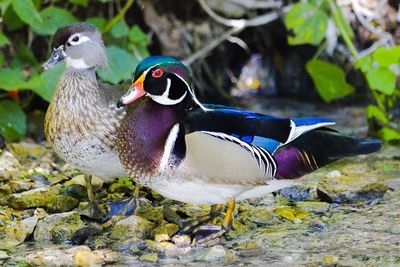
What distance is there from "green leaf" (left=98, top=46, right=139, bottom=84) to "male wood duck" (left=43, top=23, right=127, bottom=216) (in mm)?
1040

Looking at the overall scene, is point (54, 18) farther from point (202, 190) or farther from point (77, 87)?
point (202, 190)

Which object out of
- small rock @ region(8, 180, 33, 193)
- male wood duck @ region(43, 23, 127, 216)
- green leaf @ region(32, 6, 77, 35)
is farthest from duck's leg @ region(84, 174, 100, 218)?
green leaf @ region(32, 6, 77, 35)

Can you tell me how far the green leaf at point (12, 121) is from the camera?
215 inches

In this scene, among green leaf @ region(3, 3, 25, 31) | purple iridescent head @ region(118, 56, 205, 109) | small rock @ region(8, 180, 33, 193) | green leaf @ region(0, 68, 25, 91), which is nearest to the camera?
purple iridescent head @ region(118, 56, 205, 109)

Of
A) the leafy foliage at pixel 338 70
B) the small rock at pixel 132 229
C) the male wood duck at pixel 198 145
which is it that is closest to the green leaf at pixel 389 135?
the leafy foliage at pixel 338 70

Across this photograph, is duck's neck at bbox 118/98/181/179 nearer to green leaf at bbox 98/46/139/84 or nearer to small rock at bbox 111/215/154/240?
small rock at bbox 111/215/154/240

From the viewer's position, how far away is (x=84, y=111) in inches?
158

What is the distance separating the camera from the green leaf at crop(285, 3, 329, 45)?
5.46 m

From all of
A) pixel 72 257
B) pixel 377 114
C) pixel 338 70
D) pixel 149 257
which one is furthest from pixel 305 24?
pixel 72 257

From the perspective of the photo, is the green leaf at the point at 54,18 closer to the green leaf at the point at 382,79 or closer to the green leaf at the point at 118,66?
the green leaf at the point at 118,66

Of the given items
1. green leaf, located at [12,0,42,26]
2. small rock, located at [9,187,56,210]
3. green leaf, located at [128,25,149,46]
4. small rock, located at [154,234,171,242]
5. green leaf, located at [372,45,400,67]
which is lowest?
small rock, located at [154,234,171,242]

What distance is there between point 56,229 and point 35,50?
288 centimetres

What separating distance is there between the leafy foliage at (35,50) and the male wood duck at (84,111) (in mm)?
1050

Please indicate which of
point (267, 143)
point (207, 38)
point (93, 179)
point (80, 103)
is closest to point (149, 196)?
point (93, 179)
